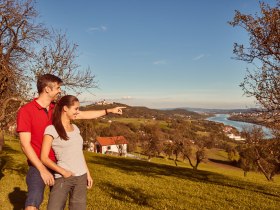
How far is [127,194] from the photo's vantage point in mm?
14656

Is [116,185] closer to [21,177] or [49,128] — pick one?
[21,177]

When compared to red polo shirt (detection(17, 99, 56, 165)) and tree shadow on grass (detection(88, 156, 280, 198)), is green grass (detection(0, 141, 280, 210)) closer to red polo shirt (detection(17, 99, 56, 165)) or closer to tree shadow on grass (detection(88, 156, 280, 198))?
tree shadow on grass (detection(88, 156, 280, 198))

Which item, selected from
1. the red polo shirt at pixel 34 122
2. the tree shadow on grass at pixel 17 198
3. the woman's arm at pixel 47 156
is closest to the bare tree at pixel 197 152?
the tree shadow on grass at pixel 17 198

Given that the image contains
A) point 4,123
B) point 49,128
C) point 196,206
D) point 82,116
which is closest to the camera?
point 49,128

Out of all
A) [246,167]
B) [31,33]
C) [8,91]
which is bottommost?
[246,167]

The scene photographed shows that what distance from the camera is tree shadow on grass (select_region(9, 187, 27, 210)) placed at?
11.6 metres

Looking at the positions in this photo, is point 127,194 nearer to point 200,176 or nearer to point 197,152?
point 200,176

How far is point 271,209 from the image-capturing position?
43.3 ft

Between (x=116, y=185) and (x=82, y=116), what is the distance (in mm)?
11427

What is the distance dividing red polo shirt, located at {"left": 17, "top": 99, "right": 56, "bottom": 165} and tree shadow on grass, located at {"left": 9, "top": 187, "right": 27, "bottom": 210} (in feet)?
22.9

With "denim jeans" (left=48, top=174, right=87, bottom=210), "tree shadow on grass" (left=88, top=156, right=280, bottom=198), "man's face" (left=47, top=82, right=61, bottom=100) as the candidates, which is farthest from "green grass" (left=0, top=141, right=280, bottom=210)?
"man's face" (left=47, top=82, right=61, bottom=100)

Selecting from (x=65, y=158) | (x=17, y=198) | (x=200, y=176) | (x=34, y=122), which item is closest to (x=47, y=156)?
(x=65, y=158)

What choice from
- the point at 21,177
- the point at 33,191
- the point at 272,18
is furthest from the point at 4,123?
the point at 272,18

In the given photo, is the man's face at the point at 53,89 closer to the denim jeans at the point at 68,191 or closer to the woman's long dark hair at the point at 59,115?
the woman's long dark hair at the point at 59,115
